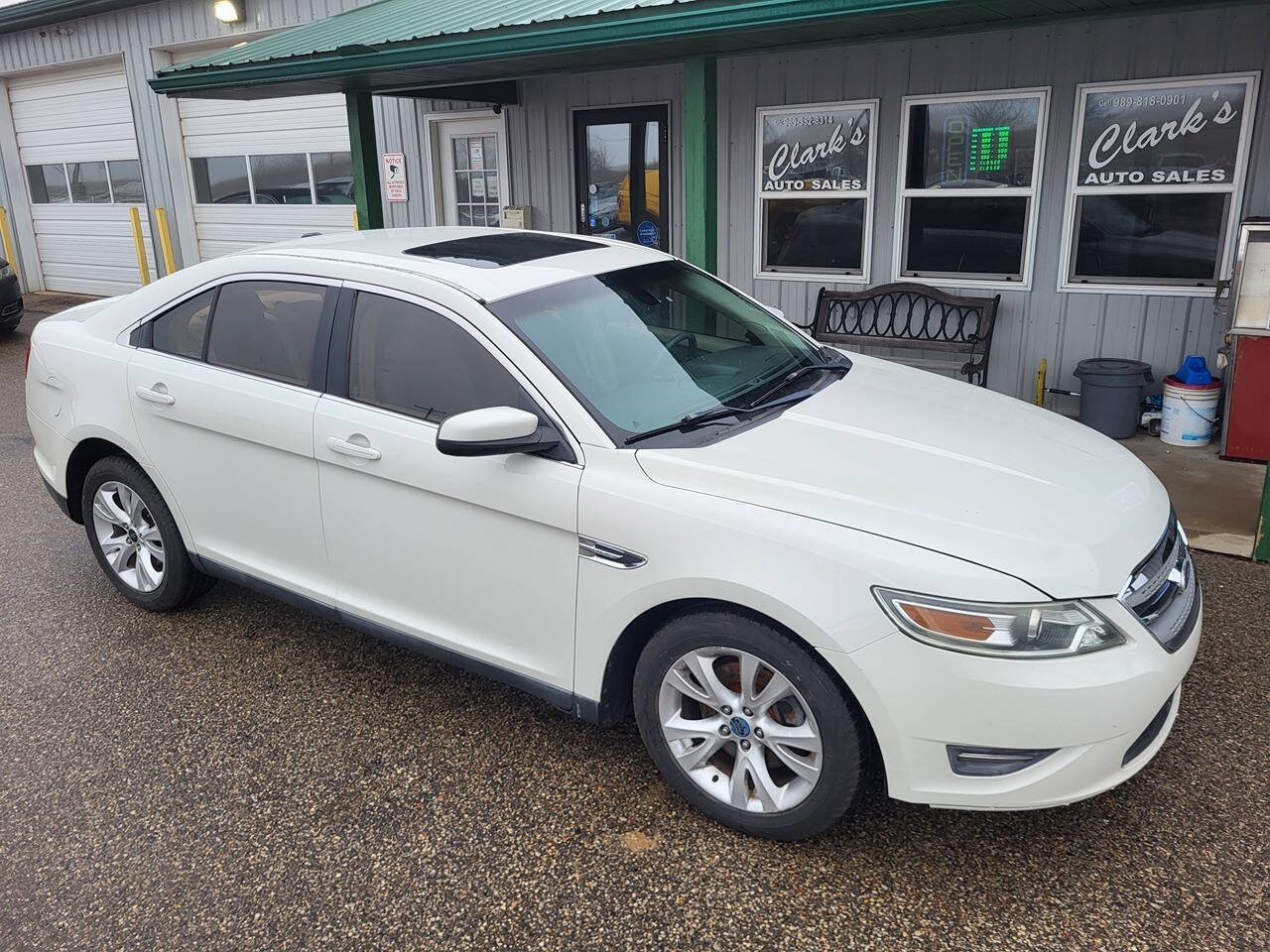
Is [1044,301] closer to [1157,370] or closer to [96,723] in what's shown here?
[1157,370]

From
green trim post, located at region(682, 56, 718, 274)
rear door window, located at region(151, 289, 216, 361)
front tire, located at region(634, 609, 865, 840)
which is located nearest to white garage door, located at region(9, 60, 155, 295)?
green trim post, located at region(682, 56, 718, 274)

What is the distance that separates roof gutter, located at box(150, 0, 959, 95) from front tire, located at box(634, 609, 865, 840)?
3846 millimetres

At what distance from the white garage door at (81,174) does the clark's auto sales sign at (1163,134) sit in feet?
41.1

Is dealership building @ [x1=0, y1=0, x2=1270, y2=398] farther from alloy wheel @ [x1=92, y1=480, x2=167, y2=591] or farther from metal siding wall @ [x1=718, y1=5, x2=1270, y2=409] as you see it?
alloy wheel @ [x1=92, y1=480, x2=167, y2=591]

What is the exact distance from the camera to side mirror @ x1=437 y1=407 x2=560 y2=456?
2.83 metres

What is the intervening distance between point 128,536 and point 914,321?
593 centimetres

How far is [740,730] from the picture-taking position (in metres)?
2.78

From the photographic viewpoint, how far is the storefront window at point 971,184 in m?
7.14

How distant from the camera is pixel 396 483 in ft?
10.7

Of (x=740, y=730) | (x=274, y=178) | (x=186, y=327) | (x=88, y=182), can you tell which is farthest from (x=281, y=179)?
(x=740, y=730)

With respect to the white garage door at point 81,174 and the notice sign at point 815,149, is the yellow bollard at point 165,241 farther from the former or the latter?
the notice sign at point 815,149

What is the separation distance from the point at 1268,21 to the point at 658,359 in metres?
5.37

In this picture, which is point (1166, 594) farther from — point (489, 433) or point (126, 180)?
point (126, 180)

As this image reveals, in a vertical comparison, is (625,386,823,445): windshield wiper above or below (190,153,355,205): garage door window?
below
